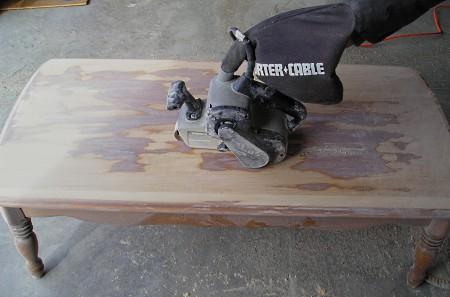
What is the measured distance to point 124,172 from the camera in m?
1.13

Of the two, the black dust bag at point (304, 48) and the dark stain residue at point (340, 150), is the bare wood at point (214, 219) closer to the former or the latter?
the dark stain residue at point (340, 150)

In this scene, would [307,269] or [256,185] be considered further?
[307,269]

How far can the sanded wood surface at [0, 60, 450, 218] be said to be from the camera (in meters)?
1.07

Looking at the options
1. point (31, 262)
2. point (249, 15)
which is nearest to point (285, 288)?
point (31, 262)

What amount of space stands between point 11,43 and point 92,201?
157 centimetres

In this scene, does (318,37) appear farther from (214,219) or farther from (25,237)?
(25,237)

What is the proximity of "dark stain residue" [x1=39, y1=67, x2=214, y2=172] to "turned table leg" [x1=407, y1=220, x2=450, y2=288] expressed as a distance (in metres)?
0.63

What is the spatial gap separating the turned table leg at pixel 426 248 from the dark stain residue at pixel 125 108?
0.63 meters

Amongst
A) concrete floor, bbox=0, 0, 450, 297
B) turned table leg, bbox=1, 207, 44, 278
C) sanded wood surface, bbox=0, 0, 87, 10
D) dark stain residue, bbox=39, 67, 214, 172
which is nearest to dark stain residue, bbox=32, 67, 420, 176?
dark stain residue, bbox=39, 67, 214, 172

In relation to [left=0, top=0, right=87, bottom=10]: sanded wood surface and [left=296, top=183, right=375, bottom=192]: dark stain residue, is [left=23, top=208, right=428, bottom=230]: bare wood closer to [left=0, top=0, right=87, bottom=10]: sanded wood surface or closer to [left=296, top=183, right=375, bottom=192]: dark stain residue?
[left=296, top=183, right=375, bottom=192]: dark stain residue

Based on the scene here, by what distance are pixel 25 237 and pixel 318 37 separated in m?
0.90

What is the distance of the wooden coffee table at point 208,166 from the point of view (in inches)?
42.3

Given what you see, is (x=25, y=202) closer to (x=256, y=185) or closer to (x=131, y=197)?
(x=131, y=197)

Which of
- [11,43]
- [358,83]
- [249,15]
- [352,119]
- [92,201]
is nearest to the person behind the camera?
[92,201]
